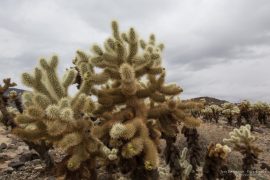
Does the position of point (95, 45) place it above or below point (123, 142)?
above

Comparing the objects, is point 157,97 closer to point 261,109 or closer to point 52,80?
point 52,80

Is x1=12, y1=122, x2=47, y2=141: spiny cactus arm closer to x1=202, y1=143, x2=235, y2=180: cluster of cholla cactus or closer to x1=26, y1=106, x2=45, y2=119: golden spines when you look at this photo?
x1=26, y1=106, x2=45, y2=119: golden spines

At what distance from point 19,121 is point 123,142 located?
1395mm

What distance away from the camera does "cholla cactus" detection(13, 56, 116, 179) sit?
4.64 metres

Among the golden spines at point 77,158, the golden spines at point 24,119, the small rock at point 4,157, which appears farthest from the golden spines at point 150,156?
the small rock at point 4,157

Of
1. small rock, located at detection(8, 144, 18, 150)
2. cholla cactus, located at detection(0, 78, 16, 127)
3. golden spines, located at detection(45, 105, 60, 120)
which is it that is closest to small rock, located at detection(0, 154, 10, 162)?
small rock, located at detection(8, 144, 18, 150)

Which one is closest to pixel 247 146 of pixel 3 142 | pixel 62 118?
pixel 62 118

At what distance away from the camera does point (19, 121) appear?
4809 millimetres

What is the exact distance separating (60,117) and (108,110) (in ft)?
3.19

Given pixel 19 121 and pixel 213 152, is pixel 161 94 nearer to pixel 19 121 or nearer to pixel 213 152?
pixel 213 152

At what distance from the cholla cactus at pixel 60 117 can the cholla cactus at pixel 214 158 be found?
6.19 feet

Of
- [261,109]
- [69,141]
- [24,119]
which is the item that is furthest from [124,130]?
[261,109]

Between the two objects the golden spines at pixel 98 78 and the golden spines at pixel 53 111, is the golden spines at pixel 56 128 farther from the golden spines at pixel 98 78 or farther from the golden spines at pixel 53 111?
the golden spines at pixel 98 78

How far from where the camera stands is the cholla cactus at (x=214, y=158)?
6.09m
